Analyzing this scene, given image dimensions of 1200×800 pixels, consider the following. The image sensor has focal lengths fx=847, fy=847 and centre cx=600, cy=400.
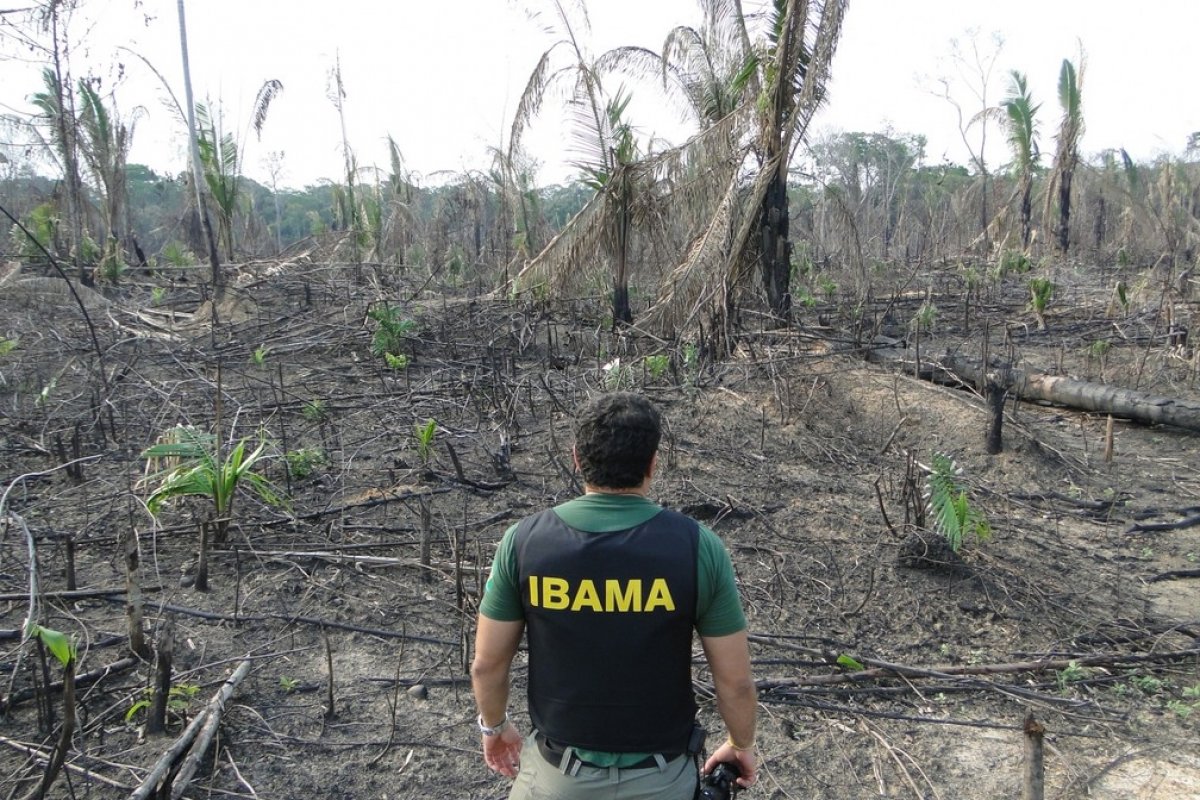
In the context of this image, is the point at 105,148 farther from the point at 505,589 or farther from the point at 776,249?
the point at 505,589

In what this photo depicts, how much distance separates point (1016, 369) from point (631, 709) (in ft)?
28.1

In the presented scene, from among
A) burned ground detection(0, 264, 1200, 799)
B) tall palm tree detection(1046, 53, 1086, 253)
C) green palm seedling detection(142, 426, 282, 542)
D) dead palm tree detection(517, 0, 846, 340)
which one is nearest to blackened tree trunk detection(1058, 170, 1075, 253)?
tall palm tree detection(1046, 53, 1086, 253)

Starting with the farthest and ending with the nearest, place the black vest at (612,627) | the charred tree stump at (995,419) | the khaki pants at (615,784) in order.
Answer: the charred tree stump at (995,419), the khaki pants at (615,784), the black vest at (612,627)

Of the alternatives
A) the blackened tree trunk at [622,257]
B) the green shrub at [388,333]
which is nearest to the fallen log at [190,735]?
the green shrub at [388,333]

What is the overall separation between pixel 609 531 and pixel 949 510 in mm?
3078

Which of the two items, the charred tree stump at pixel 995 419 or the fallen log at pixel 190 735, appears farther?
the charred tree stump at pixel 995 419

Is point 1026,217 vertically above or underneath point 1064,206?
underneath

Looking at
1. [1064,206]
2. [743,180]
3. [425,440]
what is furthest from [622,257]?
[1064,206]

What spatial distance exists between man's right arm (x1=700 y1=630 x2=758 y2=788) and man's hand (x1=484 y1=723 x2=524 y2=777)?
0.51m

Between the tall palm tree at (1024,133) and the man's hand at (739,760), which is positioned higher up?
the tall palm tree at (1024,133)

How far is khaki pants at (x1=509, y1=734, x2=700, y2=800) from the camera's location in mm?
1828

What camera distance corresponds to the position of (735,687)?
1846mm

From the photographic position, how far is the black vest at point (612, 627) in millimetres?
1721

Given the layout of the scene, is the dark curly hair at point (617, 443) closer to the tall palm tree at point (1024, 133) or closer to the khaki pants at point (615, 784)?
the khaki pants at point (615, 784)
